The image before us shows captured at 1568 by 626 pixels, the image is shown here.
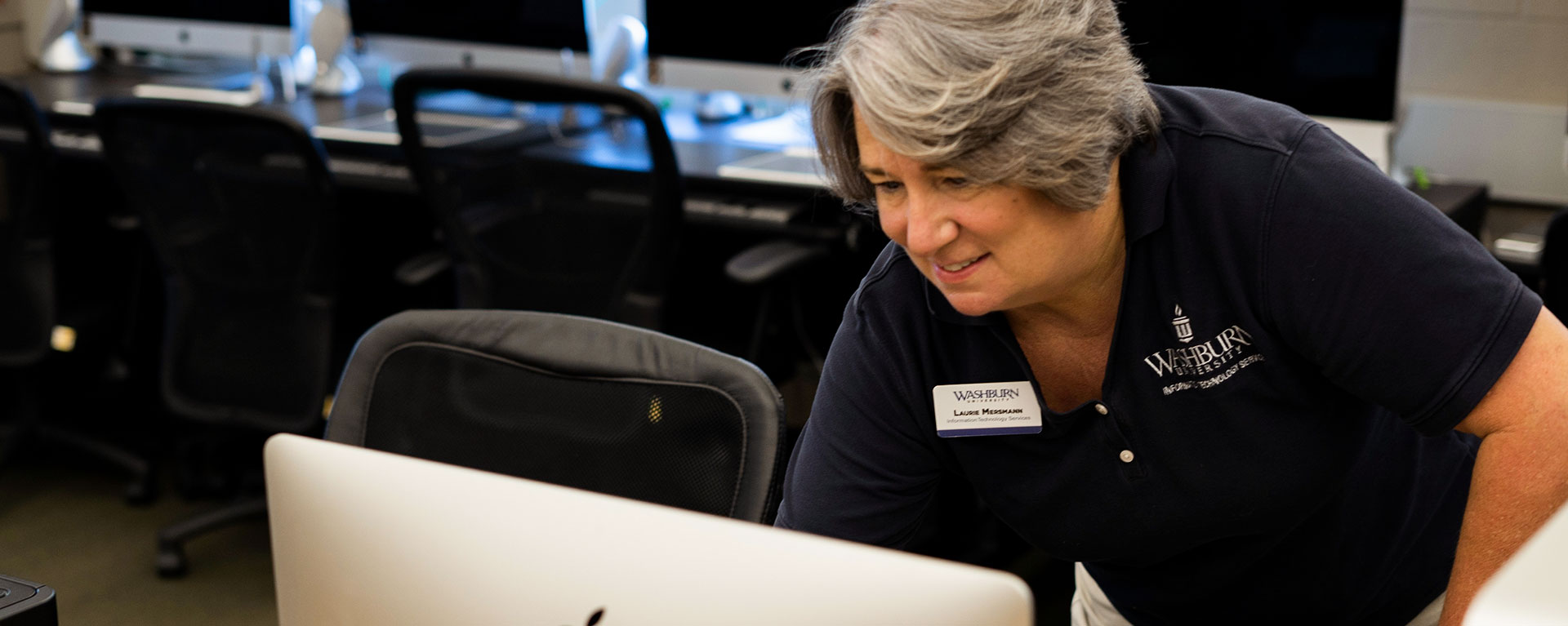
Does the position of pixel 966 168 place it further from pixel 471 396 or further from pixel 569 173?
pixel 569 173

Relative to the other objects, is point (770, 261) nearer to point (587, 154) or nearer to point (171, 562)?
point (587, 154)

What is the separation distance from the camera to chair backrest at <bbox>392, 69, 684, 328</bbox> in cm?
222

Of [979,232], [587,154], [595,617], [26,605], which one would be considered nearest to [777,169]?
[587,154]

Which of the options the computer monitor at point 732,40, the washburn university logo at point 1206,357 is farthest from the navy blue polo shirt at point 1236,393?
the computer monitor at point 732,40

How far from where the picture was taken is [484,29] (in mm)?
3225

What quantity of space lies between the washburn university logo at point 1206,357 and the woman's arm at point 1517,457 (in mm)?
155

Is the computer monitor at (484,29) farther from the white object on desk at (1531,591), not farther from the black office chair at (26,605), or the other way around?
the white object on desk at (1531,591)

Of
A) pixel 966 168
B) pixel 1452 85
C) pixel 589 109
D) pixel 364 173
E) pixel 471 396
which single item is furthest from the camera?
pixel 364 173

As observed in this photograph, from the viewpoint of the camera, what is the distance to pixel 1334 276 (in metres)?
0.94

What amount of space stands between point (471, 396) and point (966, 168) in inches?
22.5

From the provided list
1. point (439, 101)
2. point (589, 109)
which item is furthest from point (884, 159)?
point (439, 101)

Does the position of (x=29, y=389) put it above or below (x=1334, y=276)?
below

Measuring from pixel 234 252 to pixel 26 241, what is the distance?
60 centimetres

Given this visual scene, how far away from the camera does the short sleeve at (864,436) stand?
3.49 feet
